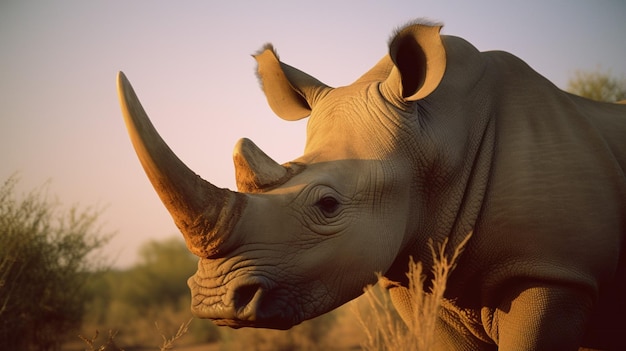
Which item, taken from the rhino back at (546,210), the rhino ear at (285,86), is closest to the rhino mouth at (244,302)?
the rhino back at (546,210)

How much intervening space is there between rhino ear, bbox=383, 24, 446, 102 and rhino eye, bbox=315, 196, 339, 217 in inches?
30.6

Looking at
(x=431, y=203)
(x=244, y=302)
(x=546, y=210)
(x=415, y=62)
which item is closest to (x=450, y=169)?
(x=431, y=203)

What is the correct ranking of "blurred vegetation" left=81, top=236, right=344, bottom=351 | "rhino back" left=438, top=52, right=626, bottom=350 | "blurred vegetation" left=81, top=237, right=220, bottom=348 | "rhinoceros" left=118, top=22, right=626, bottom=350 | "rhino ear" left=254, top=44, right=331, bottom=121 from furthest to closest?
"blurred vegetation" left=81, top=237, right=220, bottom=348
"blurred vegetation" left=81, top=236, right=344, bottom=351
"rhino ear" left=254, top=44, right=331, bottom=121
"rhino back" left=438, top=52, right=626, bottom=350
"rhinoceros" left=118, top=22, right=626, bottom=350

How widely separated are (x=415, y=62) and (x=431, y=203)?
2.73 feet

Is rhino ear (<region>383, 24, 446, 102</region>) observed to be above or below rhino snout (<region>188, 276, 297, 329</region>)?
above

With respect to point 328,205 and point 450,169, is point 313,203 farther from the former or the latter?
point 450,169

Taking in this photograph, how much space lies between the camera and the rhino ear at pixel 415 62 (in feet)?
10.9

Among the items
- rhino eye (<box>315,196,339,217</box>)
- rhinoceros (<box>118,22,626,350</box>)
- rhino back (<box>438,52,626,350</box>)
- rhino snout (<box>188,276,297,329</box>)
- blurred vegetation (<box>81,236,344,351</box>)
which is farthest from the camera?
blurred vegetation (<box>81,236,344,351</box>)

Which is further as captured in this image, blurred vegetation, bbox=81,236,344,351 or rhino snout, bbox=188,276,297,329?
blurred vegetation, bbox=81,236,344,351

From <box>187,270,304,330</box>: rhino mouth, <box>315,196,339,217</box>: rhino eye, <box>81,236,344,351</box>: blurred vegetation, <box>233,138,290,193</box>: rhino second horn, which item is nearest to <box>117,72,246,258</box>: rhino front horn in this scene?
<box>187,270,304,330</box>: rhino mouth

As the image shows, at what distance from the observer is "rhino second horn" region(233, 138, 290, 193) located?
301 centimetres

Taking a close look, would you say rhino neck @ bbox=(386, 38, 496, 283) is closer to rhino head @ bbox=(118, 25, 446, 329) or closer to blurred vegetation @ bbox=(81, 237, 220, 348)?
rhino head @ bbox=(118, 25, 446, 329)

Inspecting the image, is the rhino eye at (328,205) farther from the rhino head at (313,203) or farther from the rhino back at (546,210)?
the rhino back at (546,210)

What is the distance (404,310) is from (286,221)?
4.84 feet
